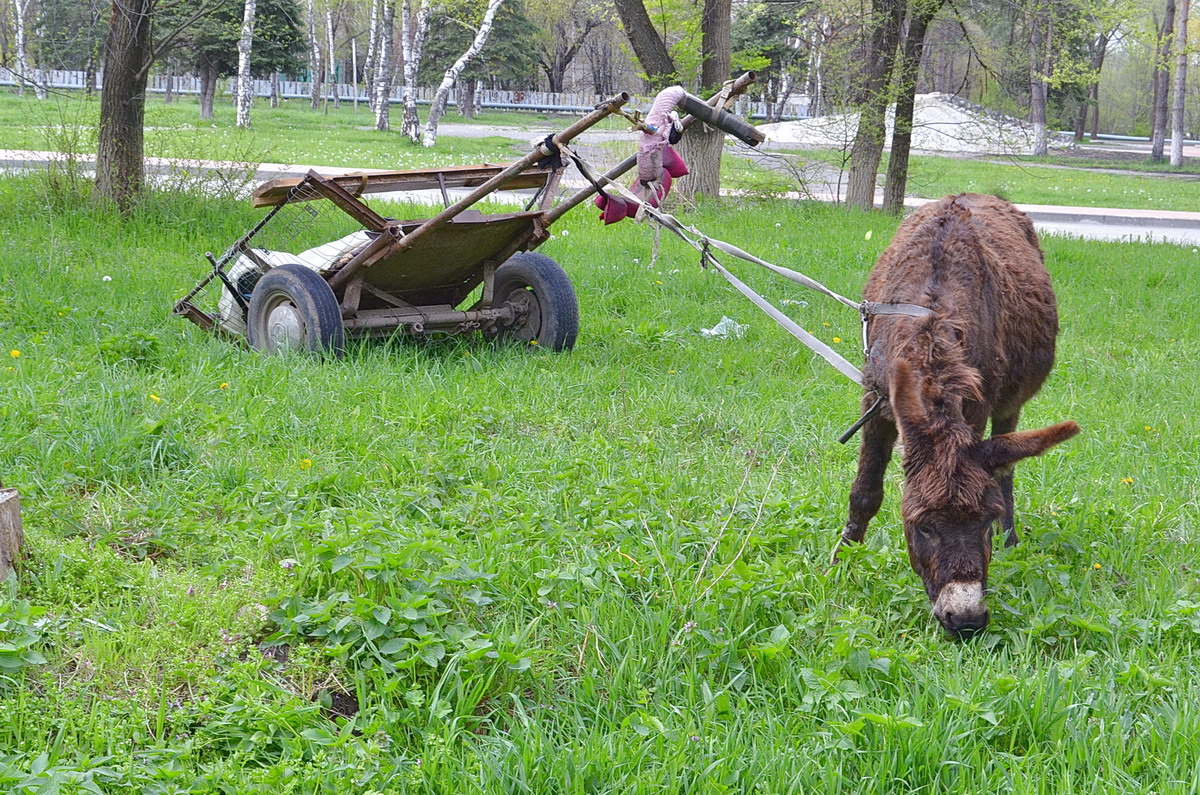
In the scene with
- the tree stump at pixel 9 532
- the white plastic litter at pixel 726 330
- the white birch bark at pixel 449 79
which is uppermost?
the white birch bark at pixel 449 79

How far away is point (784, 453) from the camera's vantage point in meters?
5.69

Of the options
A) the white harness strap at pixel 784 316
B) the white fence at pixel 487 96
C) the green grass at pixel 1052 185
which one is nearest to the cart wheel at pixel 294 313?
the white harness strap at pixel 784 316

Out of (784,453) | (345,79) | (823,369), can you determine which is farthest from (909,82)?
(345,79)

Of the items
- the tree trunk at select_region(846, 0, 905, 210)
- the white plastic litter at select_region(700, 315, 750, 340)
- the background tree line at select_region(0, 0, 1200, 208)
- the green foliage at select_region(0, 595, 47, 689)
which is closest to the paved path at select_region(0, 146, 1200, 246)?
the tree trunk at select_region(846, 0, 905, 210)

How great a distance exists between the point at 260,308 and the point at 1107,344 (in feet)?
21.7

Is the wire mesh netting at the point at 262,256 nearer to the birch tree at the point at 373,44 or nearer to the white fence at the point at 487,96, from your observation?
the birch tree at the point at 373,44

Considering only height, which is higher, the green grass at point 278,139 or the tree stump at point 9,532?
the green grass at point 278,139

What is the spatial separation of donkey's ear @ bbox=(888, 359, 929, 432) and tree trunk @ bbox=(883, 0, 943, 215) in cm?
1127

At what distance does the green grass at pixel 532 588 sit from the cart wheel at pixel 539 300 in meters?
0.22

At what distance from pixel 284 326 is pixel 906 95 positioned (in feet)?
34.2

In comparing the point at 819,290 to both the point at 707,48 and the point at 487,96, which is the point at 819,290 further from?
the point at 487,96

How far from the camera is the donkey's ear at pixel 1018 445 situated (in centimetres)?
334

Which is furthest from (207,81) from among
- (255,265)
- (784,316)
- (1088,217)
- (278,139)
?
(784,316)

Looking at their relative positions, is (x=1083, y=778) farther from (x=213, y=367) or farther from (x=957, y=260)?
(x=213, y=367)
